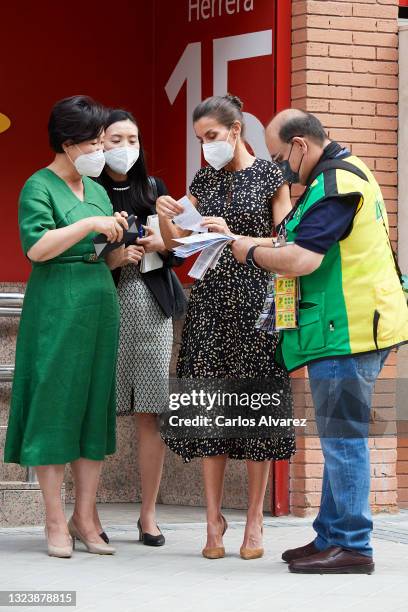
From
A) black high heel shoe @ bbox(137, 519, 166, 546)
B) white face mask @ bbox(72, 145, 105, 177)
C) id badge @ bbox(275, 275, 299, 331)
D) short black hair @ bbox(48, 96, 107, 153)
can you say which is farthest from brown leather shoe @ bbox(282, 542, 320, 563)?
short black hair @ bbox(48, 96, 107, 153)

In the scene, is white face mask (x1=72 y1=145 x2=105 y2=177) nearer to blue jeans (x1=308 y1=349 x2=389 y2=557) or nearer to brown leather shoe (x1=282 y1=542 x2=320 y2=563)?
blue jeans (x1=308 y1=349 x2=389 y2=557)

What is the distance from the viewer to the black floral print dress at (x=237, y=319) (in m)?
6.12

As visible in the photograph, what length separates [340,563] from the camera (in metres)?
5.70

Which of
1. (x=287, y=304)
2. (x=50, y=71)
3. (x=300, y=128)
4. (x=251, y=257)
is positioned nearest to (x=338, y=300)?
(x=287, y=304)

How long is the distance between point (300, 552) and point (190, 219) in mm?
1542

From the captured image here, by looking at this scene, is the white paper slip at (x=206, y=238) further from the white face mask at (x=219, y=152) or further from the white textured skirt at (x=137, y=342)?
the white textured skirt at (x=137, y=342)

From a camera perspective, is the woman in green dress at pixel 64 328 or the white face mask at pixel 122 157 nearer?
the woman in green dress at pixel 64 328

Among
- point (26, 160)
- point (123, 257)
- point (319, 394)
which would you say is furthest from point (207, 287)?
point (26, 160)

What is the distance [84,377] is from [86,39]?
10.5ft

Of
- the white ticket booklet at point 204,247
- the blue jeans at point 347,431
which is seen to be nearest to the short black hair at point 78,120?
the white ticket booklet at point 204,247

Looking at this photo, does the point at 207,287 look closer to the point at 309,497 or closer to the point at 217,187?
the point at 217,187

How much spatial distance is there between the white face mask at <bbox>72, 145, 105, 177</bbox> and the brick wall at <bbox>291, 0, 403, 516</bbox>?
6.00 feet

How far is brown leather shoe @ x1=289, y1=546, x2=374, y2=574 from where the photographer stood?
5703 millimetres

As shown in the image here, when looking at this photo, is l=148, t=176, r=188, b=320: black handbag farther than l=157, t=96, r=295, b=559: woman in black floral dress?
Yes
